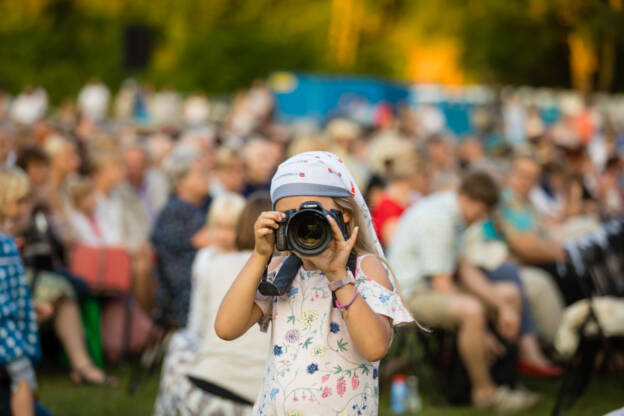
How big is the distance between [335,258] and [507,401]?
3809mm

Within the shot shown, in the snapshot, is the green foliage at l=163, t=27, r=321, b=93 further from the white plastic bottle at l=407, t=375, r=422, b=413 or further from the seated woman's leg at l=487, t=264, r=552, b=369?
the white plastic bottle at l=407, t=375, r=422, b=413

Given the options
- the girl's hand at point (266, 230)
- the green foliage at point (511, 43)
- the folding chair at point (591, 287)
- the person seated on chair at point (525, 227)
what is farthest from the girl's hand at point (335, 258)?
the green foliage at point (511, 43)

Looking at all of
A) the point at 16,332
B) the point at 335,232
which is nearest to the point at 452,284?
the point at 16,332

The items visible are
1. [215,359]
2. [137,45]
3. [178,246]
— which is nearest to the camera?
[215,359]

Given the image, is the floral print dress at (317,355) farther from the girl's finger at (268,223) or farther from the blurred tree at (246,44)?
the blurred tree at (246,44)

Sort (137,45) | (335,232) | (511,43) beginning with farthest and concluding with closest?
(137,45), (511,43), (335,232)

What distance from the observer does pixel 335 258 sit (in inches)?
112

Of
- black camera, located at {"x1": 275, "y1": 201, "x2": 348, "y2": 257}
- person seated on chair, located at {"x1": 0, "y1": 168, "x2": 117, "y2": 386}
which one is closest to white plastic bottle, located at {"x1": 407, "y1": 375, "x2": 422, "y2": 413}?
person seated on chair, located at {"x1": 0, "y1": 168, "x2": 117, "y2": 386}

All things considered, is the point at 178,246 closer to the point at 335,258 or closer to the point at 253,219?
the point at 253,219

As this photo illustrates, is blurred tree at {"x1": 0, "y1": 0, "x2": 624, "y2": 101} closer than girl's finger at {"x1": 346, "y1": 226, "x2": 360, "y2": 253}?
No

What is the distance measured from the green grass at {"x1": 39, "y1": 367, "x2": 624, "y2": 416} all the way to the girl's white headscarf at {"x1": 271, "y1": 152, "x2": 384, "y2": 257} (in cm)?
341

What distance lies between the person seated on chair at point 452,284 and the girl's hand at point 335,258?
347 centimetres

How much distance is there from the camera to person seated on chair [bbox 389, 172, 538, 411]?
6.25 meters

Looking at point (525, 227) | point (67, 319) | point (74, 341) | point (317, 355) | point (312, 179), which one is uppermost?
point (525, 227)
